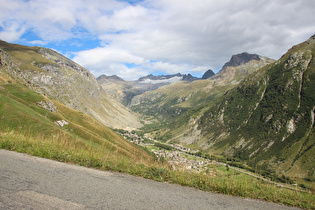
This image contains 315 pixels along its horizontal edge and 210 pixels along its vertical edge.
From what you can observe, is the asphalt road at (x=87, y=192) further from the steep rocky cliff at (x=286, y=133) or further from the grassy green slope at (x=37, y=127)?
the steep rocky cliff at (x=286, y=133)

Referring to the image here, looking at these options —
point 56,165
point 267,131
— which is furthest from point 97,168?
point 267,131

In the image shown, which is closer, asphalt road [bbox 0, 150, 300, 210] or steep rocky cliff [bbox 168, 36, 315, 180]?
asphalt road [bbox 0, 150, 300, 210]

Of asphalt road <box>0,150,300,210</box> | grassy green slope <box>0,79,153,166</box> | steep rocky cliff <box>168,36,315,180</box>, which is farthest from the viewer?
steep rocky cliff <box>168,36,315,180</box>

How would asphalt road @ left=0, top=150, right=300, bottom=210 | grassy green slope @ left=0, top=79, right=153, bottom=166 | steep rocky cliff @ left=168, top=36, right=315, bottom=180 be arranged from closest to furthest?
asphalt road @ left=0, top=150, right=300, bottom=210 → grassy green slope @ left=0, top=79, right=153, bottom=166 → steep rocky cliff @ left=168, top=36, right=315, bottom=180

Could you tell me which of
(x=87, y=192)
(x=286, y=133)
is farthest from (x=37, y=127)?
(x=286, y=133)

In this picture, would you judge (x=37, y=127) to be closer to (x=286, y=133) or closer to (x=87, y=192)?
(x=87, y=192)

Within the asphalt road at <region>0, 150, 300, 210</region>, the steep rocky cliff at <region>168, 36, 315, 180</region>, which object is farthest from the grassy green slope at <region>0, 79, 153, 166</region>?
the steep rocky cliff at <region>168, 36, 315, 180</region>

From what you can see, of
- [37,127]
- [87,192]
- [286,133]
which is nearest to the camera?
[87,192]

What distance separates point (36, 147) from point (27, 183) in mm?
5099

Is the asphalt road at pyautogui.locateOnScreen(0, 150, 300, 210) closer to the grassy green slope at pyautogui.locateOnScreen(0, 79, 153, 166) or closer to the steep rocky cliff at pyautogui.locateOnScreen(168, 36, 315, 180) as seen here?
the grassy green slope at pyautogui.locateOnScreen(0, 79, 153, 166)

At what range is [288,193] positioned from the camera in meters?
8.34

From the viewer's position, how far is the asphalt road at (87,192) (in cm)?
544

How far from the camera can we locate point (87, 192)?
6.32 meters

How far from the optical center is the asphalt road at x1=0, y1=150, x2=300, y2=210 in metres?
5.44
